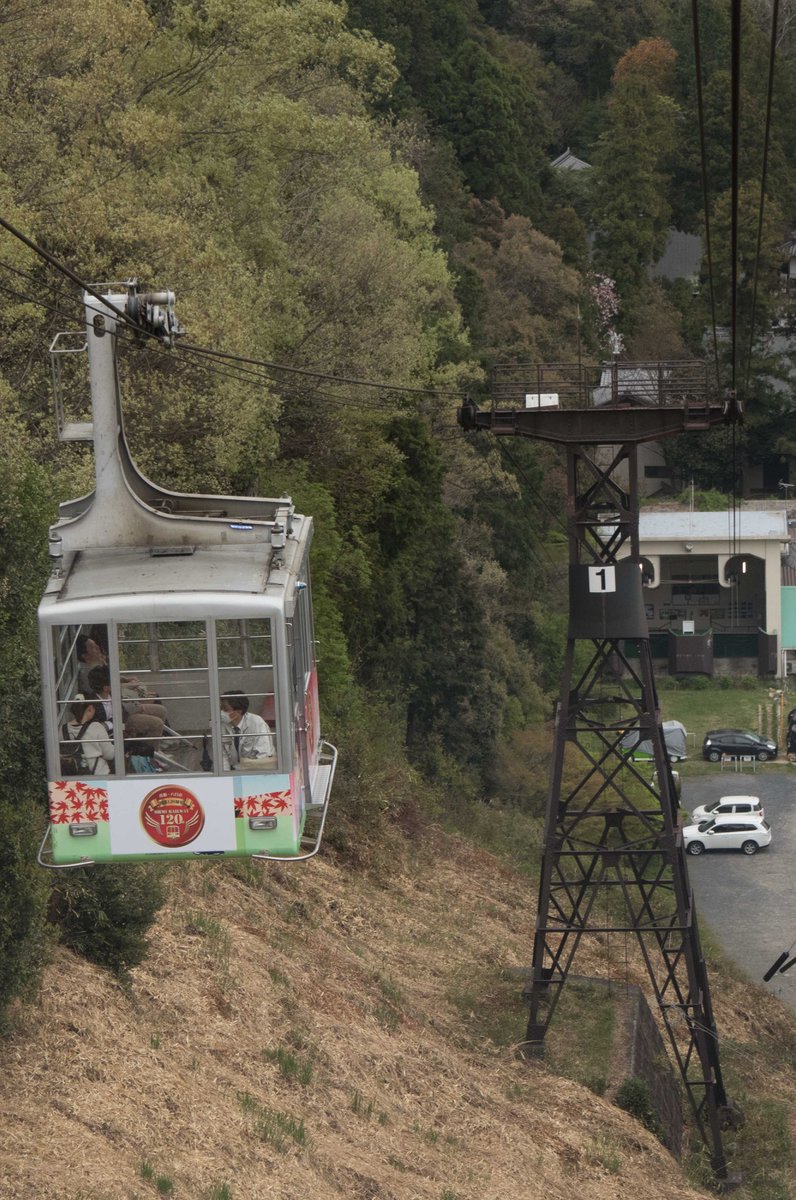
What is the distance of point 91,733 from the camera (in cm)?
1386

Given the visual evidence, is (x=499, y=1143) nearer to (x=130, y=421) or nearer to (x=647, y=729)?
(x=647, y=729)

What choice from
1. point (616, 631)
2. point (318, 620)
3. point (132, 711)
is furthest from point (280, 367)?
point (318, 620)

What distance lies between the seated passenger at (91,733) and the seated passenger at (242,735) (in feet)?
2.71

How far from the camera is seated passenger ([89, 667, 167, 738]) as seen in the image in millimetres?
13734

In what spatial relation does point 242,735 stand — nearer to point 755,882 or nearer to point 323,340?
point 323,340

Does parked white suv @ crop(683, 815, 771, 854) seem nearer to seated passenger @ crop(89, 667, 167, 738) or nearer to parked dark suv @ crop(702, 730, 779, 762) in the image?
parked dark suv @ crop(702, 730, 779, 762)

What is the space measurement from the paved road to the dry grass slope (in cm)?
1624

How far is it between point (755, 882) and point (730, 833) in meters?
2.77

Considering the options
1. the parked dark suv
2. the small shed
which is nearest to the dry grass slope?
the small shed

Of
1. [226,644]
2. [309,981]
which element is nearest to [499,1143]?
[309,981]

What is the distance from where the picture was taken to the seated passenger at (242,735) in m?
13.8

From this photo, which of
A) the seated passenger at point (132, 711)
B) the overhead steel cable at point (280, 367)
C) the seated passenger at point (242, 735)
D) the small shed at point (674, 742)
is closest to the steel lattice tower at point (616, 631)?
the overhead steel cable at point (280, 367)

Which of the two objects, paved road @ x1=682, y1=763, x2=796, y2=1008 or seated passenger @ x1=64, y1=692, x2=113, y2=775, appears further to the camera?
paved road @ x1=682, y1=763, x2=796, y2=1008

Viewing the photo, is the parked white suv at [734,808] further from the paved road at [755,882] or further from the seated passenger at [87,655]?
the seated passenger at [87,655]
